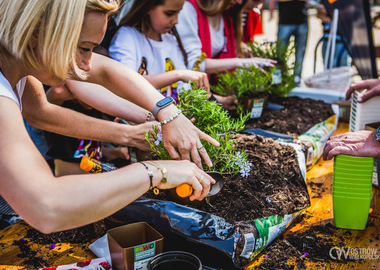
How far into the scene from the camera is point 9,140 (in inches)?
32.9

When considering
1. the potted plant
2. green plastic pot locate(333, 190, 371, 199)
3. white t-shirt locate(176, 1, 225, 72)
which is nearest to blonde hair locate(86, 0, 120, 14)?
green plastic pot locate(333, 190, 371, 199)

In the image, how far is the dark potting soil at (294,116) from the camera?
6.96 ft

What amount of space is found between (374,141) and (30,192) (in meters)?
1.14

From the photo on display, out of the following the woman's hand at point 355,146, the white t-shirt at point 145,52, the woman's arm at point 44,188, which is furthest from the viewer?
the white t-shirt at point 145,52

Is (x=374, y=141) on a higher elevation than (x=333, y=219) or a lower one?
higher

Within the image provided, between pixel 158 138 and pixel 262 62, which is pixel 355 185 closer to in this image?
pixel 158 138

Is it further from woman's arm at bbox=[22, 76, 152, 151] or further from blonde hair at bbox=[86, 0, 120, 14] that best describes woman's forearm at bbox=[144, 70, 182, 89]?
blonde hair at bbox=[86, 0, 120, 14]

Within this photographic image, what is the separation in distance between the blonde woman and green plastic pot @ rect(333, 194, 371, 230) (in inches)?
22.5

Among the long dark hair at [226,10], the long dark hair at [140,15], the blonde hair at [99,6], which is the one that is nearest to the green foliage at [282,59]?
the long dark hair at [226,10]

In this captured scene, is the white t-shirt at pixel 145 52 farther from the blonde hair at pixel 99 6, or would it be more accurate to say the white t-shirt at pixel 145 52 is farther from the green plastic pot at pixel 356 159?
the green plastic pot at pixel 356 159

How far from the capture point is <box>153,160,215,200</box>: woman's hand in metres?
1.03

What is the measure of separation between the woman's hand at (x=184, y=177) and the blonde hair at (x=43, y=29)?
364 millimetres

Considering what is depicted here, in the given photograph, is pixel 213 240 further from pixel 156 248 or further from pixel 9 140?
pixel 9 140

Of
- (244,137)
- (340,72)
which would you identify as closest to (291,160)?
(244,137)
